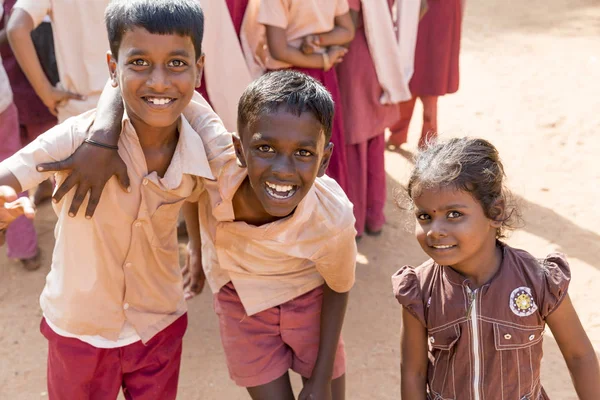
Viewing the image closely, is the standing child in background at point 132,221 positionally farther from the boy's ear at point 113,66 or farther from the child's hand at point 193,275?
the child's hand at point 193,275

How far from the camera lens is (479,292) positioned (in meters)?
1.96

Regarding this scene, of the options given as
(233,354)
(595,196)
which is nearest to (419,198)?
(233,354)

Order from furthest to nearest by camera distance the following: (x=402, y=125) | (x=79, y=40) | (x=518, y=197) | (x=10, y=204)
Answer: (x=402, y=125), (x=518, y=197), (x=79, y=40), (x=10, y=204)

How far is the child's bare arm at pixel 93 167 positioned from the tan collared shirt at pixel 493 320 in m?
0.82

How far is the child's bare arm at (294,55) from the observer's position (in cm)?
329

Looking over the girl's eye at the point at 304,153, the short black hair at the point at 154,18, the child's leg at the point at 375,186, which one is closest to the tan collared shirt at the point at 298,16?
the child's leg at the point at 375,186

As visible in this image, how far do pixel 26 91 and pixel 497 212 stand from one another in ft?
8.98

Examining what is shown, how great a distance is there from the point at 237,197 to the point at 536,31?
599 centimetres

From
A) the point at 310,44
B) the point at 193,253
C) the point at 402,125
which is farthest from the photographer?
the point at 402,125

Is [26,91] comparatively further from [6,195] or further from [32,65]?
[6,195]

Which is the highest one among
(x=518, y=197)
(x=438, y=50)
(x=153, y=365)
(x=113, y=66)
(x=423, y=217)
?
(x=113, y=66)

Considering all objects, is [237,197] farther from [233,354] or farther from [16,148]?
[16,148]

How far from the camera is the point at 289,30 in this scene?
3.38 metres

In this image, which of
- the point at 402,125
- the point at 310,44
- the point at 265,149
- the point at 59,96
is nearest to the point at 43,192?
the point at 59,96
